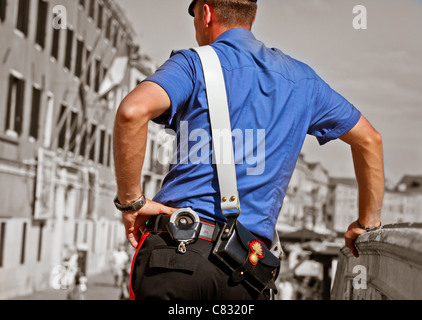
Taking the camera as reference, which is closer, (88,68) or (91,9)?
(91,9)

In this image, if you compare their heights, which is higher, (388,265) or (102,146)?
(102,146)

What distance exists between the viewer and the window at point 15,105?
15531mm

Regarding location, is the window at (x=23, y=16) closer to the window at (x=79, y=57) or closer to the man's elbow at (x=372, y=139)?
the window at (x=79, y=57)

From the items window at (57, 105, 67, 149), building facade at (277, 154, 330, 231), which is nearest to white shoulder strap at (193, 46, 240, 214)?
window at (57, 105, 67, 149)

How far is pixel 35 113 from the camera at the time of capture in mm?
17500

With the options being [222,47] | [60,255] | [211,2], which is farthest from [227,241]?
[60,255]

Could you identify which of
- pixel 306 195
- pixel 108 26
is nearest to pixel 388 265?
pixel 108 26

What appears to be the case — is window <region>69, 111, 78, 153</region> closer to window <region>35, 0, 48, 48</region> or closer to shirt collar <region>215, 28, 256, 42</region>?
window <region>35, 0, 48, 48</region>

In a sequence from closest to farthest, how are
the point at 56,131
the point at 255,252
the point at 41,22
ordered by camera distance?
the point at 255,252 → the point at 41,22 → the point at 56,131

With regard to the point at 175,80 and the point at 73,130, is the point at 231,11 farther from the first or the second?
the point at 73,130

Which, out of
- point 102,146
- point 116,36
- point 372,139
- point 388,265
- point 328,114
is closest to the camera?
point 388,265

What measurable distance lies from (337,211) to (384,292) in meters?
105

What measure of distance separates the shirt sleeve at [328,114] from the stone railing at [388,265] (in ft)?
1.07

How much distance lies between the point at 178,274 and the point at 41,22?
52.8 ft
